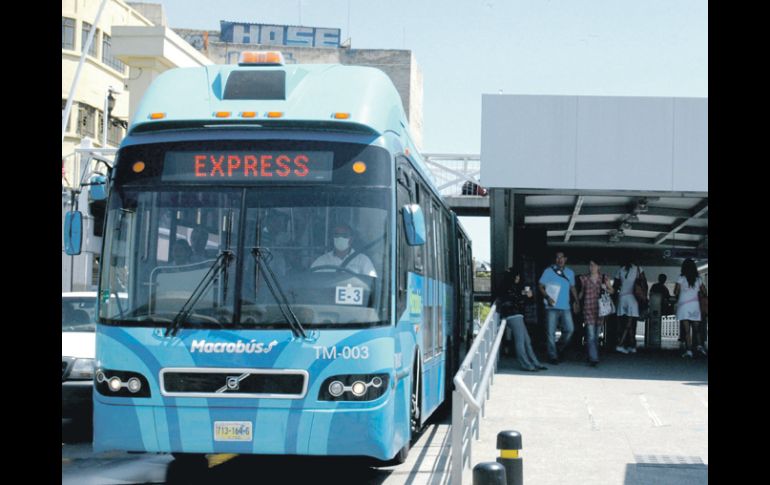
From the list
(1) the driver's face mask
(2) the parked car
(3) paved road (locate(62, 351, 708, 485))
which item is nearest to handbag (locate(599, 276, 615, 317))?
(3) paved road (locate(62, 351, 708, 485))

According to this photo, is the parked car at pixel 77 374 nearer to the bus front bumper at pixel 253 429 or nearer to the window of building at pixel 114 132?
the bus front bumper at pixel 253 429

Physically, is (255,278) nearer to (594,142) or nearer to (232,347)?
(232,347)

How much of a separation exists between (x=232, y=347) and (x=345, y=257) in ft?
3.69

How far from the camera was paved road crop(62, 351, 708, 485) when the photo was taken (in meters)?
9.95

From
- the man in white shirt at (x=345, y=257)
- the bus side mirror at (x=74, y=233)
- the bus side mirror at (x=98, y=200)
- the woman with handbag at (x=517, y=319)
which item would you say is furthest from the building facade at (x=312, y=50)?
the man in white shirt at (x=345, y=257)

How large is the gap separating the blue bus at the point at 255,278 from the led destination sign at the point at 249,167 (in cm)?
1

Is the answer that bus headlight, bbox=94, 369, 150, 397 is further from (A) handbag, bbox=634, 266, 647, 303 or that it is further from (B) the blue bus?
(A) handbag, bbox=634, 266, 647, 303

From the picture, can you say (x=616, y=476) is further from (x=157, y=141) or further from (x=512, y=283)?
(x=512, y=283)

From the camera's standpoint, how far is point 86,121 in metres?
49.7

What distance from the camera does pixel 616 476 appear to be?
391 inches

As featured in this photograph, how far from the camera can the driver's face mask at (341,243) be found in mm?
8539
